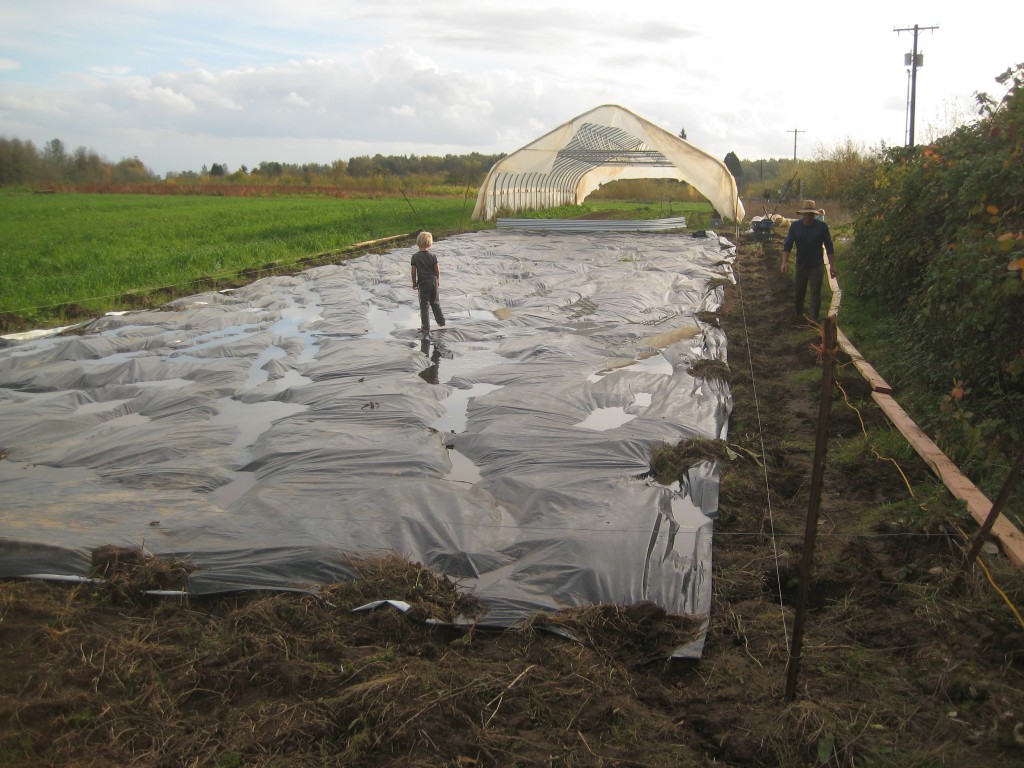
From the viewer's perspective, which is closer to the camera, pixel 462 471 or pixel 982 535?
pixel 982 535

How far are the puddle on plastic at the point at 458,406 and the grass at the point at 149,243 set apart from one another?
680 cm

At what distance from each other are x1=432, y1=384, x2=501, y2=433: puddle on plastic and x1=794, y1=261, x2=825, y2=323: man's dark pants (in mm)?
4656

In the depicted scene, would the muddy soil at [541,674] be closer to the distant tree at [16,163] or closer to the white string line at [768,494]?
the white string line at [768,494]

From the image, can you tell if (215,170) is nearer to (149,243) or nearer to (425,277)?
(149,243)

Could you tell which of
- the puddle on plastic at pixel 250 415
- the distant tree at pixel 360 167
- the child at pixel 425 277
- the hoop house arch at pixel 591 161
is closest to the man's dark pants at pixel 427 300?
the child at pixel 425 277

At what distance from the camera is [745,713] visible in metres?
2.95

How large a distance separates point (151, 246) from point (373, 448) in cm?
1611

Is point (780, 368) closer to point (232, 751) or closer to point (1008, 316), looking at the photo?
point (1008, 316)

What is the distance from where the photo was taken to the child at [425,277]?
372 inches

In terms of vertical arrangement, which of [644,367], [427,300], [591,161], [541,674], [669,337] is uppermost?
[591,161]

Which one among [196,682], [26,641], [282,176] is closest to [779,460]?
[196,682]

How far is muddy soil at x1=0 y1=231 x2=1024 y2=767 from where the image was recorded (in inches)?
110

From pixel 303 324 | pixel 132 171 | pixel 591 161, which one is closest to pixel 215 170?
pixel 132 171

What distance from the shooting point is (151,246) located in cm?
1898
